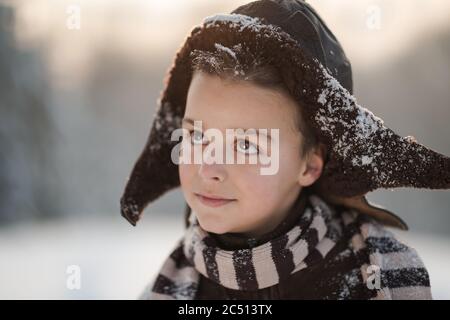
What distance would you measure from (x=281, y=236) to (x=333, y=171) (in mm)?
254

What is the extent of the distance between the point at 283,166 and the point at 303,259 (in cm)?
27

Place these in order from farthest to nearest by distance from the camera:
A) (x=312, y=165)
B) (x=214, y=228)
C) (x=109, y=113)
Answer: (x=109, y=113)
(x=312, y=165)
(x=214, y=228)

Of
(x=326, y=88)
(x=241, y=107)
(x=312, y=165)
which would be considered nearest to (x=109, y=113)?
(x=312, y=165)

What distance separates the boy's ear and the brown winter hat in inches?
2.1

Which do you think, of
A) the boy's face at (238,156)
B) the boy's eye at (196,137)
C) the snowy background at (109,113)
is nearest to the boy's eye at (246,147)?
the boy's face at (238,156)

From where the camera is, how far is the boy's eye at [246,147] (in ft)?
4.91

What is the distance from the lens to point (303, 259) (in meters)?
1.57

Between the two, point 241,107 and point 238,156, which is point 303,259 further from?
point 241,107

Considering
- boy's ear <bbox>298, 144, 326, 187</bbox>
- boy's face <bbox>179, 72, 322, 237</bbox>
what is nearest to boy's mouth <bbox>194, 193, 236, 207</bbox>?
boy's face <bbox>179, 72, 322, 237</bbox>

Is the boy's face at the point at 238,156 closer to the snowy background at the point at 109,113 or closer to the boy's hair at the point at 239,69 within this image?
the boy's hair at the point at 239,69

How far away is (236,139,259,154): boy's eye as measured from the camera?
4.91 feet

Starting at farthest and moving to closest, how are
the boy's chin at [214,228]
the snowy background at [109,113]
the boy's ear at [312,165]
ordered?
the snowy background at [109,113] → the boy's ear at [312,165] → the boy's chin at [214,228]
